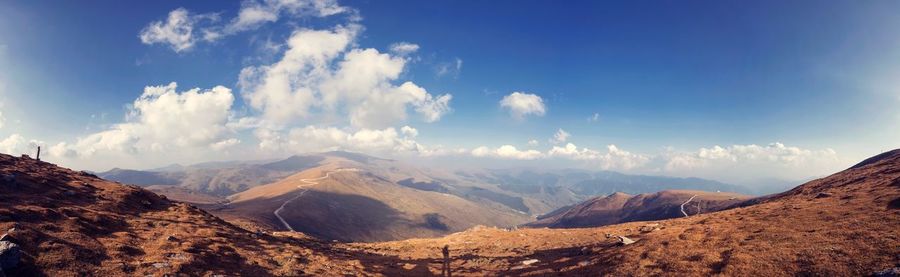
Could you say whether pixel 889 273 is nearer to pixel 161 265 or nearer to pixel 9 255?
pixel 161 265

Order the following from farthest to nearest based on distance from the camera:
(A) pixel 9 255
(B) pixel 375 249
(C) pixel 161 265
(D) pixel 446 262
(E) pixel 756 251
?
(B) pixel 375 249 → (D) pixel 446 262 → (E) pixel 756 251 → (C) pixel 161 265 → (A) pixel 9 255

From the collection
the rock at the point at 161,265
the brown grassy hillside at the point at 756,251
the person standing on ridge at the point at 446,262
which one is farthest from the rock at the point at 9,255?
the person standing on ridge at the point at 446,262

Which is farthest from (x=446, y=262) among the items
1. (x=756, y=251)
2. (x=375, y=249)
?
(x=756, y=251)

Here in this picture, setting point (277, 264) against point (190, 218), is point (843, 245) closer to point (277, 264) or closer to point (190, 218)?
point (277, 264)

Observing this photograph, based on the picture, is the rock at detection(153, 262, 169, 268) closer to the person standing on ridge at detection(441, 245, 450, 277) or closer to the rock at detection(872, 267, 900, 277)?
the person standing on ridge at detection(441, 245, 450, 277)

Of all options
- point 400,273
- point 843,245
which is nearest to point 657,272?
point 843,245
